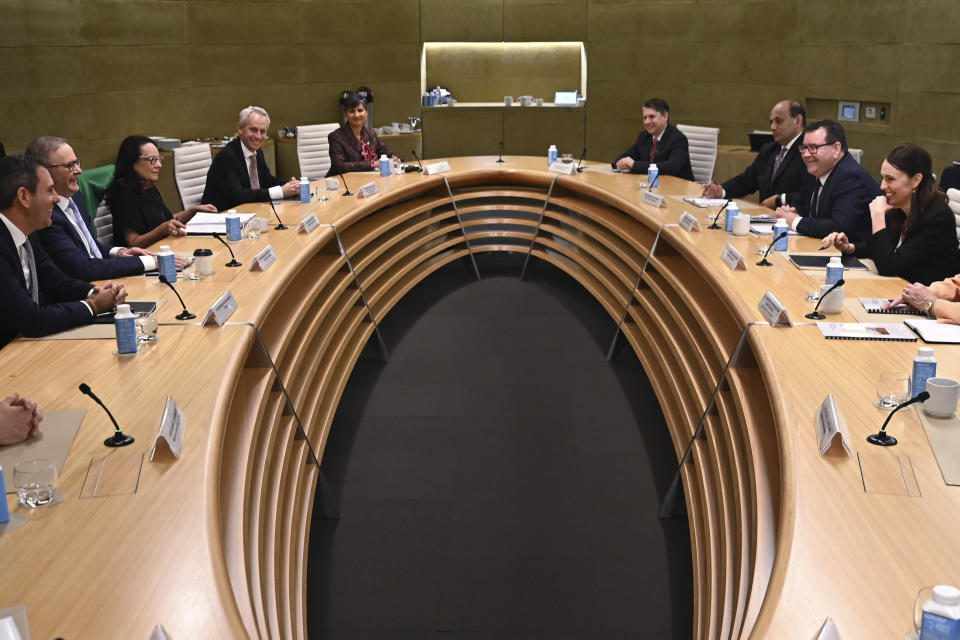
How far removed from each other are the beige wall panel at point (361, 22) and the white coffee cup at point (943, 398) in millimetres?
7499

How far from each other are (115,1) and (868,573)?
23.5ft

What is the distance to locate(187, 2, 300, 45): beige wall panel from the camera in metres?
8.02

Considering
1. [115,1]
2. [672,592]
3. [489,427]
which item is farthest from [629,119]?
[672,592]

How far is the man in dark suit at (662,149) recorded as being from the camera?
6.18 m

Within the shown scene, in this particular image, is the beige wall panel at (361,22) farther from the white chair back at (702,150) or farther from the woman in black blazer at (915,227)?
the woman in black blazer at (915,227)

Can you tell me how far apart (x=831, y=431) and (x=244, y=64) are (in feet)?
24.0

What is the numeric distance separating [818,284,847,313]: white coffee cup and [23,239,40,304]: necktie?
9.22 ft

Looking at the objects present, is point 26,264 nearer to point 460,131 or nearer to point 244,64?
point 244,64

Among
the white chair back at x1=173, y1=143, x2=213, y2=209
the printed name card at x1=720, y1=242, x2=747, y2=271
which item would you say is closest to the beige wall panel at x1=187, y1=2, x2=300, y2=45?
the white chair back at x1=173, y1=143, x2=213, y2=209

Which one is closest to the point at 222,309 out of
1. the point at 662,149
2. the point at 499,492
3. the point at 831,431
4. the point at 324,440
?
the point at 324,440

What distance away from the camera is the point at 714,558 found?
271 cm

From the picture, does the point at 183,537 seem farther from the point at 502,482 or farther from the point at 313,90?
the point at 313,90

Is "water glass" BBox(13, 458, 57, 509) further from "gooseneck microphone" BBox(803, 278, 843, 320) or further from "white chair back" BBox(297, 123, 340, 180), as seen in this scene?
"white chair back" BBox(297, 123, 340, 180)

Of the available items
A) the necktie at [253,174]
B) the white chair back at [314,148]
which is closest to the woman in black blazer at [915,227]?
the necktie at [253,174]
